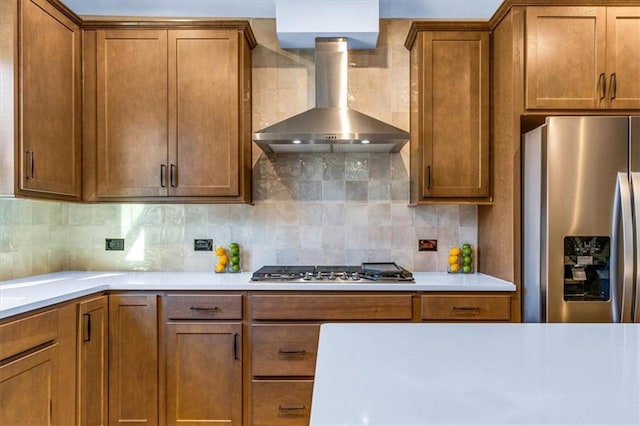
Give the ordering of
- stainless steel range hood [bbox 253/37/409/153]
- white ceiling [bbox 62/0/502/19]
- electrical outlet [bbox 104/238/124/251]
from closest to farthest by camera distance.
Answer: stainless steel range hood [bbox 253/37/409/153]
white ceiling [bbox 62/0/502/19]
electrical outlet [bbox 104/238/124/251]

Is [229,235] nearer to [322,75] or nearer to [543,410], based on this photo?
[322,75]

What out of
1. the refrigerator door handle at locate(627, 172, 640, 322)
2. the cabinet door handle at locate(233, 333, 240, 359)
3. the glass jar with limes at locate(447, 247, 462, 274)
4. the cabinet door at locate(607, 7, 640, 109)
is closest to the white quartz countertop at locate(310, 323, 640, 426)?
the refrigerator door handle at locate(627, 172, 640, 322)

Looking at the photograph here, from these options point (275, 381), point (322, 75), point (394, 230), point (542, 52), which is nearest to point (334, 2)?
point (322, 75)

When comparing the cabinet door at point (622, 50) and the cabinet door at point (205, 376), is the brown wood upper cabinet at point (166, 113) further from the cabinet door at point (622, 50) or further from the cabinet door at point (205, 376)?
the cabinet door at point (622, 50)

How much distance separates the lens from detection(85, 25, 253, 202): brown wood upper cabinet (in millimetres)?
2465

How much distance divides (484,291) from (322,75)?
5.45ft

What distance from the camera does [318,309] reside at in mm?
2215

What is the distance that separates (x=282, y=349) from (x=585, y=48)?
237 centimetres

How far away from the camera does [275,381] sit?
2215 millimetres

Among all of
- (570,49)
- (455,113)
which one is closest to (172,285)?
(455,113)

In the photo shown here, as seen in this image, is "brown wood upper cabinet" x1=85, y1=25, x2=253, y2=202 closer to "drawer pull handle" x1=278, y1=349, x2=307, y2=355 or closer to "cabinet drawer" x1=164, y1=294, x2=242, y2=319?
"cabinet drawer" x1=164, y1=294, x2=242, y2=319

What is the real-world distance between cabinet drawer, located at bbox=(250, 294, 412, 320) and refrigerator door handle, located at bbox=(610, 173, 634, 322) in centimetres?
106

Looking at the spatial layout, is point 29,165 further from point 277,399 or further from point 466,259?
point 466,259

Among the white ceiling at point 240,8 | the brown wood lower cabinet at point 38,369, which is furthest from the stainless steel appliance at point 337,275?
the white ceiling at point 240,8
